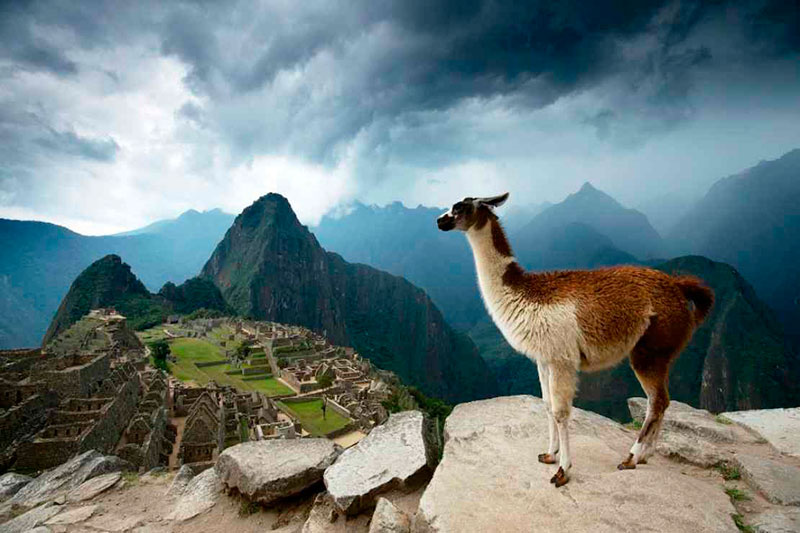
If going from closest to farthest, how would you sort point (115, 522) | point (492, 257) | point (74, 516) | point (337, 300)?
point (492, 257)
point (115, 522)
point (74, 516)
point (337, 300)

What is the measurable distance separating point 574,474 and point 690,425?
7.03ft

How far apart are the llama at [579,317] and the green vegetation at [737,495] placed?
54 centimetres

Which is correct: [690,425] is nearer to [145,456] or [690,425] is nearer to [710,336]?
[145,456]

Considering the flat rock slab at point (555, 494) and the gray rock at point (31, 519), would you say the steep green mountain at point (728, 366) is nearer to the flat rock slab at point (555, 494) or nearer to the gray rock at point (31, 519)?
the flat rock slab at point (555, 494)

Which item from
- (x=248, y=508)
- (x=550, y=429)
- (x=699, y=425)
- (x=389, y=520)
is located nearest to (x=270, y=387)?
(x=248, y=508)

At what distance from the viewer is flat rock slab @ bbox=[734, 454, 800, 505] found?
2.67m

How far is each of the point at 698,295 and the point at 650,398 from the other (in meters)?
0.93

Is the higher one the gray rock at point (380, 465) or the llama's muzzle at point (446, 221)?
the llama's muzzle at point (446, 221)

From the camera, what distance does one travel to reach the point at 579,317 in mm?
2842

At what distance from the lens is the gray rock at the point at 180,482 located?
15.0ft

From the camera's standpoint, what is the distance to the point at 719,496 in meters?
2.66

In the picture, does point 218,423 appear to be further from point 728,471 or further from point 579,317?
point 728,471

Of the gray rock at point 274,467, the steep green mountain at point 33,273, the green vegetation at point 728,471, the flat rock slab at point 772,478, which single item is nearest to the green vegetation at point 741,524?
the flat rock slab at point 772,478

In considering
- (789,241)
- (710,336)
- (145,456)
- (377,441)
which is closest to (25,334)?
(145,456)
